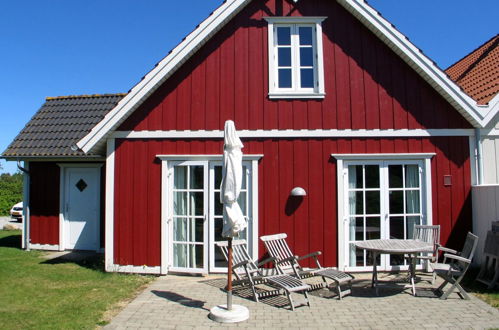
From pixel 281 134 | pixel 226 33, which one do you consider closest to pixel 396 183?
pixel 281 134

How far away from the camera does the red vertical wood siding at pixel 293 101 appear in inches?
339

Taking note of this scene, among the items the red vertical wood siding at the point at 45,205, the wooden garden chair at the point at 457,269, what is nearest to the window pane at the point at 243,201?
the wooden garden chair at the point at 457,269

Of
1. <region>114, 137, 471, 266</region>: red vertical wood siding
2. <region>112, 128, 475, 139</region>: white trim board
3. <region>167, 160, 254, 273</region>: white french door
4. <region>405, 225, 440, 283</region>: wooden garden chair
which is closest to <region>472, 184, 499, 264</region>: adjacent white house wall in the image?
<region>114, 137, 471, 266</region>: red vertical wood siding

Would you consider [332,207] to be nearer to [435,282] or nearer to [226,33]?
[435,282]

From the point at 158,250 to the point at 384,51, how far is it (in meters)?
6.45

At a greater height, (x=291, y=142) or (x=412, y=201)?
(x=291, y=142)

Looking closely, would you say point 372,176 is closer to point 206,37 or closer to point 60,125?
point 206,37

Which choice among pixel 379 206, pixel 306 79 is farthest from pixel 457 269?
pixel 306 79

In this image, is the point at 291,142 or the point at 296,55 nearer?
the point at 291,142

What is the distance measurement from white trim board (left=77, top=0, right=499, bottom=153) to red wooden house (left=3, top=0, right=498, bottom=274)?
0.12 feet

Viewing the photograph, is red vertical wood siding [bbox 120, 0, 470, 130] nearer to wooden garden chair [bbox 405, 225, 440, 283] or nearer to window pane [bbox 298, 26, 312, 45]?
window pane [bbox 298, 26, 312, 45]

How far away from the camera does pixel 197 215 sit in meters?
8.50

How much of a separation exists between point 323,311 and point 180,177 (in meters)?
4.09

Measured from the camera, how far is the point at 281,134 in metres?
8.53
